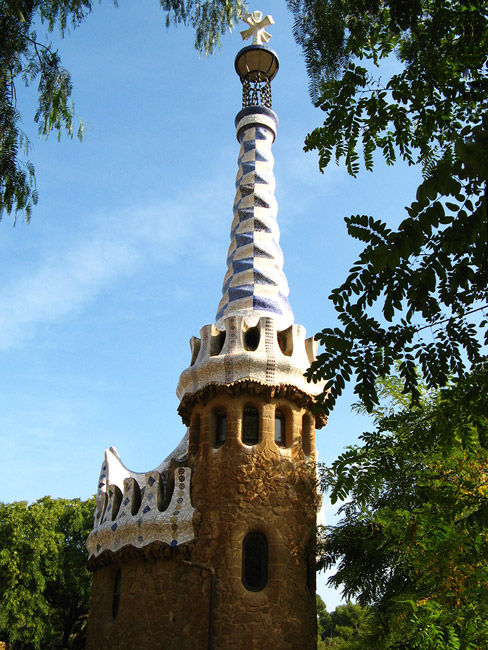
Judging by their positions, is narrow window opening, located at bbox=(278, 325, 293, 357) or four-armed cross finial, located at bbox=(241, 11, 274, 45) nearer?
narrow window opening, located at bbox=(278, 325, 293, 357)

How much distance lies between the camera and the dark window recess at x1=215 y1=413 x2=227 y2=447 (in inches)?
432

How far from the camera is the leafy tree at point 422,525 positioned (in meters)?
4.96

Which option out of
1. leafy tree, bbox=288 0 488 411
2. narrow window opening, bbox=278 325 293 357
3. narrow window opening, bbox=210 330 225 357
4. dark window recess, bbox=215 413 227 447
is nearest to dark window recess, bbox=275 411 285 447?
dark window recess, bbox=215 413 227 447

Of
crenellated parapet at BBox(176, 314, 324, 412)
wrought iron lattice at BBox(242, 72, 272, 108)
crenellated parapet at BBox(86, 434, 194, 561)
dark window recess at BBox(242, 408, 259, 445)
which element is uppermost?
wrought iron lattice at BBox(242, 72, 272, 108)

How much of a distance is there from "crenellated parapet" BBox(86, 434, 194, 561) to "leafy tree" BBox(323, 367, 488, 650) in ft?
7.27

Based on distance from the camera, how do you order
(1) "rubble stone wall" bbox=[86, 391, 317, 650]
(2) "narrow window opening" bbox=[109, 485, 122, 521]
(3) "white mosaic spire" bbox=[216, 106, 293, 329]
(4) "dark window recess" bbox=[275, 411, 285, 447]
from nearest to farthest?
(1) "rubble stone wall" bbox=[86, 391, 317, 650] → (4) "dark window recess" bbox=[275, 411, 285, 447] → (2) "narrow window opening" bbox=[109, 485, 122, 521] → (3) "white mosaic spire" bbox=[216, 106, 293, 329]

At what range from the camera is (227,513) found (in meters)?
10.1

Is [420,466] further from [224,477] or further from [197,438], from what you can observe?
[197,438]

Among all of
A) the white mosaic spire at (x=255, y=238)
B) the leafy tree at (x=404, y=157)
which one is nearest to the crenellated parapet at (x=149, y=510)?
the white mosaic spire at (x=255, y=238)

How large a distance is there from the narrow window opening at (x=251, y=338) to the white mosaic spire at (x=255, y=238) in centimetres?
18

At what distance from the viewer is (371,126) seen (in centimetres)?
498

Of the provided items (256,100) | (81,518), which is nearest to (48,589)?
(81,518)

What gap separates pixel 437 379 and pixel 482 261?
977 mm

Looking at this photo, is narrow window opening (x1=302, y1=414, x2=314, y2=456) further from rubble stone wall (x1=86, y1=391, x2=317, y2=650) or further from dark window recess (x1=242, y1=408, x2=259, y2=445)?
dark window recess (x1=242, y1=408, x2=259, y2=445)
